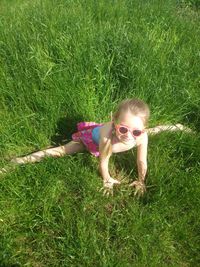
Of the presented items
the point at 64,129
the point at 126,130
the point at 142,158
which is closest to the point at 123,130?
the point at 126,130

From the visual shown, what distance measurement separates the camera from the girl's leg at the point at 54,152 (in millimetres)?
3102

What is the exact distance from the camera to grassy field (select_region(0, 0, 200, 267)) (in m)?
2.58

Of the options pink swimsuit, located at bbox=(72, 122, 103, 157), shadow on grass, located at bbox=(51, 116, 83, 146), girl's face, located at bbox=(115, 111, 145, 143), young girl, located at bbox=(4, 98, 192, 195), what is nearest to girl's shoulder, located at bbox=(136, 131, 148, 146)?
young girl, located at bbox=(4, 98, 192, 195)

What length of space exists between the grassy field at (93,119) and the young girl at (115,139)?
0.28 ft

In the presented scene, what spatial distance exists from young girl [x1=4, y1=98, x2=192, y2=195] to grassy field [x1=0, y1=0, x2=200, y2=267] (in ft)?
0.28

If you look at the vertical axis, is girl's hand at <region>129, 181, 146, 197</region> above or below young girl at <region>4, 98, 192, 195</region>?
below

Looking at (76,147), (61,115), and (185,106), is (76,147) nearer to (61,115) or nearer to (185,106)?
(61,115)

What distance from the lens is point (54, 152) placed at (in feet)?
10.5

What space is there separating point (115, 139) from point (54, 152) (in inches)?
23.5

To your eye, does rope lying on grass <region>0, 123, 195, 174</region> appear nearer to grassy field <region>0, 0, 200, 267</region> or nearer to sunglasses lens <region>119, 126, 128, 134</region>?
grassy field <region>0, 0, 200, 267</region>

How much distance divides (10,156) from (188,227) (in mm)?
1525

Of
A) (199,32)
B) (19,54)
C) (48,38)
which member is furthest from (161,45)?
(19,54)

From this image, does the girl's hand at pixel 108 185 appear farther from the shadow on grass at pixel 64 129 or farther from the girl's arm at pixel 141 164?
the shadow on grass at pixel 64 129

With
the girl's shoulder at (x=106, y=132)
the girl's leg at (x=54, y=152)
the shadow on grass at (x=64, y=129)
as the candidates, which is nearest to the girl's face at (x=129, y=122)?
the girl's shoulder at (x=106, y=132)
